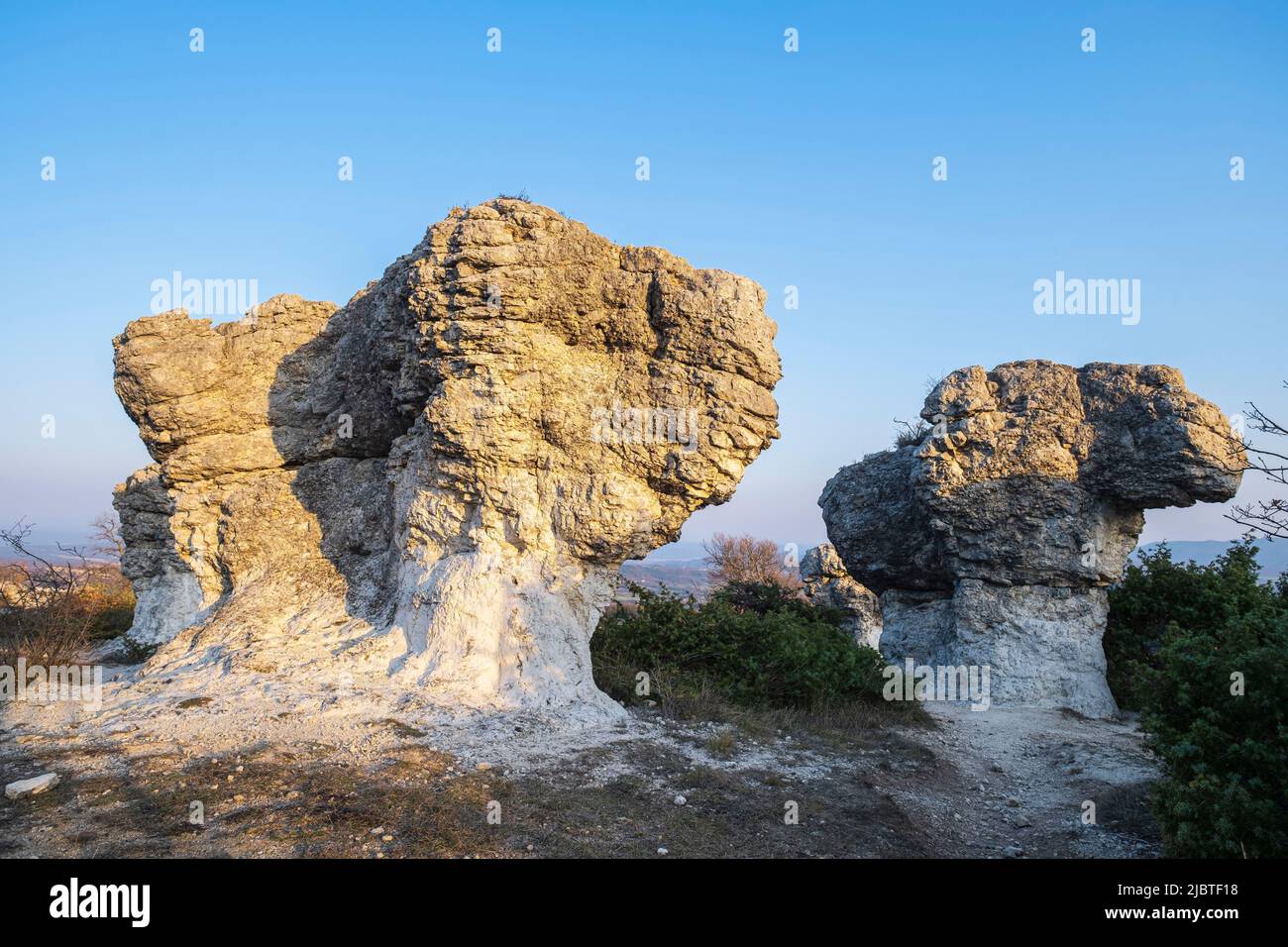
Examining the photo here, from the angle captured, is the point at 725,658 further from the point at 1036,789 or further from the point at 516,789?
the point at 516,789

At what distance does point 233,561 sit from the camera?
35.5 ft

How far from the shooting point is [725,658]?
11836 mm

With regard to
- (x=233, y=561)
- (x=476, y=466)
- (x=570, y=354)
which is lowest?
(x=233, y=561)

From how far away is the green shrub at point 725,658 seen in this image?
10.9 metres

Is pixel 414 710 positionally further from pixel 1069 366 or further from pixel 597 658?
pixel 1069 366

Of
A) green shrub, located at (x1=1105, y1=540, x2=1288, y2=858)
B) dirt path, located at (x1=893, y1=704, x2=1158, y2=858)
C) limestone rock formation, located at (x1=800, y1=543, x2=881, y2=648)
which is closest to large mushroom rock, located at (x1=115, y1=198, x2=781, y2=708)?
dirt path, located at (x1=893, y1=704, x2=1158, y2=858)

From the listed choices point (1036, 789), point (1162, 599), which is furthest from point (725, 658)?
point (1162, 599)

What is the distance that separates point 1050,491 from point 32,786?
46.1 ft

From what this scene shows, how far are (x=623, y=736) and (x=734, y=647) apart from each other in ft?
12.5

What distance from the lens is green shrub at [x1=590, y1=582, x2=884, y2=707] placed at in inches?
430

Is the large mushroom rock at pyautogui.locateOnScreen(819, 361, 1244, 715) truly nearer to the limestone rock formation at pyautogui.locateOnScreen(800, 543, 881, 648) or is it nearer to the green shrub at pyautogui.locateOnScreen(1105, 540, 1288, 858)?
the green shrub at pyautogui.locateOnScreen(1105, 540, 1288, 858)

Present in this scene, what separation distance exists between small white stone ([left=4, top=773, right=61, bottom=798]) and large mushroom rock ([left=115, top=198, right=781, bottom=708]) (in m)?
2.69

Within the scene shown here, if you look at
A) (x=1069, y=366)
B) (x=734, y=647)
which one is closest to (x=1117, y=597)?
(x=1069, y=366)

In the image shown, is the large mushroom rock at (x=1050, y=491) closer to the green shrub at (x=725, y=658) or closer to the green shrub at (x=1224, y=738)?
the green shrub at (x=725, y=658)
